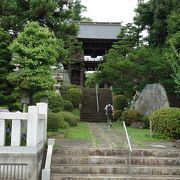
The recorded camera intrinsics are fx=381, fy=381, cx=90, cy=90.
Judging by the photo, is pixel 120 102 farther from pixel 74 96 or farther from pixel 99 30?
pixel 99 30

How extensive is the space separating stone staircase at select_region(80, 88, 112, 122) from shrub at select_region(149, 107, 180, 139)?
11.8 metres

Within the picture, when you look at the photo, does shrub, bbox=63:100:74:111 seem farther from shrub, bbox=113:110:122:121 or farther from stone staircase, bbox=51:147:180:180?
stone staircase, bbox=51:147:180:180

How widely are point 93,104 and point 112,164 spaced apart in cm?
2106

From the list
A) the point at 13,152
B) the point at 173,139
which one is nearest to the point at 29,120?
the point at 13,152

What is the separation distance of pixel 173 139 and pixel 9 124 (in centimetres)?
846

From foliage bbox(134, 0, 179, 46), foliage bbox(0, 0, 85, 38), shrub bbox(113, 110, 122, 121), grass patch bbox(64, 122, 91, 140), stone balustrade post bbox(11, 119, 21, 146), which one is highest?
foliage bbox(134, 0, 179, 46)

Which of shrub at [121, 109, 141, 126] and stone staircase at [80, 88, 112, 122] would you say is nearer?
shrub at [121, 109, 141, 126]

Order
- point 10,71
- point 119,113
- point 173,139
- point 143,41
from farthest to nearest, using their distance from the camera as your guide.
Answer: point 143,41, point 119,113, point 10,71, point 173,139

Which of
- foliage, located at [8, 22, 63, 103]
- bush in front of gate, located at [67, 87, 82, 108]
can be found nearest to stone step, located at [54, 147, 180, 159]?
foliage, located at [8, 22, 63, 103]

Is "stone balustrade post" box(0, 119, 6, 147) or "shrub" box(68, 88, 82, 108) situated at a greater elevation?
"shrub" box(68, 88, 82, 108)

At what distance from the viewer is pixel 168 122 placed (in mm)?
16891

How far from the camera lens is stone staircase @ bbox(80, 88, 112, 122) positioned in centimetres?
2952

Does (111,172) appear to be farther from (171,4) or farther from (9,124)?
(171,4)

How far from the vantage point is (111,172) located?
11.0 metres
